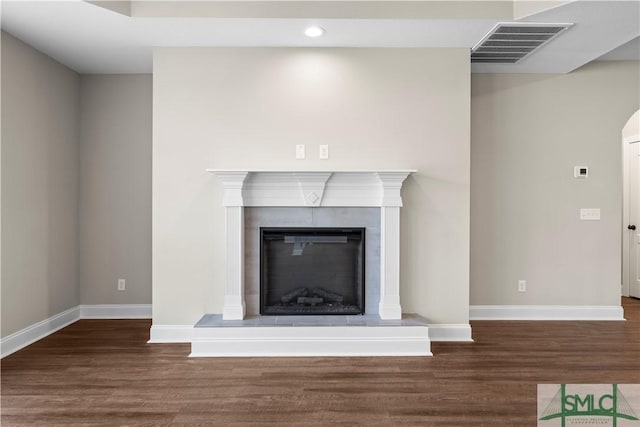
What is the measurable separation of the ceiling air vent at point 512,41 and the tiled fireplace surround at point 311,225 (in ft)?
4.16

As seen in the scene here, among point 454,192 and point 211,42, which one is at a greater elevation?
point 211,42

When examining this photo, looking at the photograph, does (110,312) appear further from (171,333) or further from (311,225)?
(311,225)

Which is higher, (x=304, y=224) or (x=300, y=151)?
(x=300, y=151)

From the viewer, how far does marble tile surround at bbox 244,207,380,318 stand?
150 inches

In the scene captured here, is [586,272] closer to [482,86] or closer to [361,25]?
[482,86]

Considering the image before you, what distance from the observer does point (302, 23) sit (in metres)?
3.26

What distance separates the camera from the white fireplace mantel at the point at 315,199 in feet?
12.0

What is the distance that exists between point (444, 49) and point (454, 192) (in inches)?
47.9

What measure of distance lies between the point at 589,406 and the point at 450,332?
1.31m

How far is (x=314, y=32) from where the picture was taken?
3.41m

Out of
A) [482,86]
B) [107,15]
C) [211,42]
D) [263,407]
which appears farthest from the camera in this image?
[482,86]

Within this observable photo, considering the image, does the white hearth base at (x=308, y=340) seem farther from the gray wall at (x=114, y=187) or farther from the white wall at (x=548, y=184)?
the gray wall at (x=114, y=187)

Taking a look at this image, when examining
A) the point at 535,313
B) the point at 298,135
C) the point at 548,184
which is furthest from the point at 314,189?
the point at 535,313

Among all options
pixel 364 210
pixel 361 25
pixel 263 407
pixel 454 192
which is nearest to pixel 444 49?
pixel 361 25
